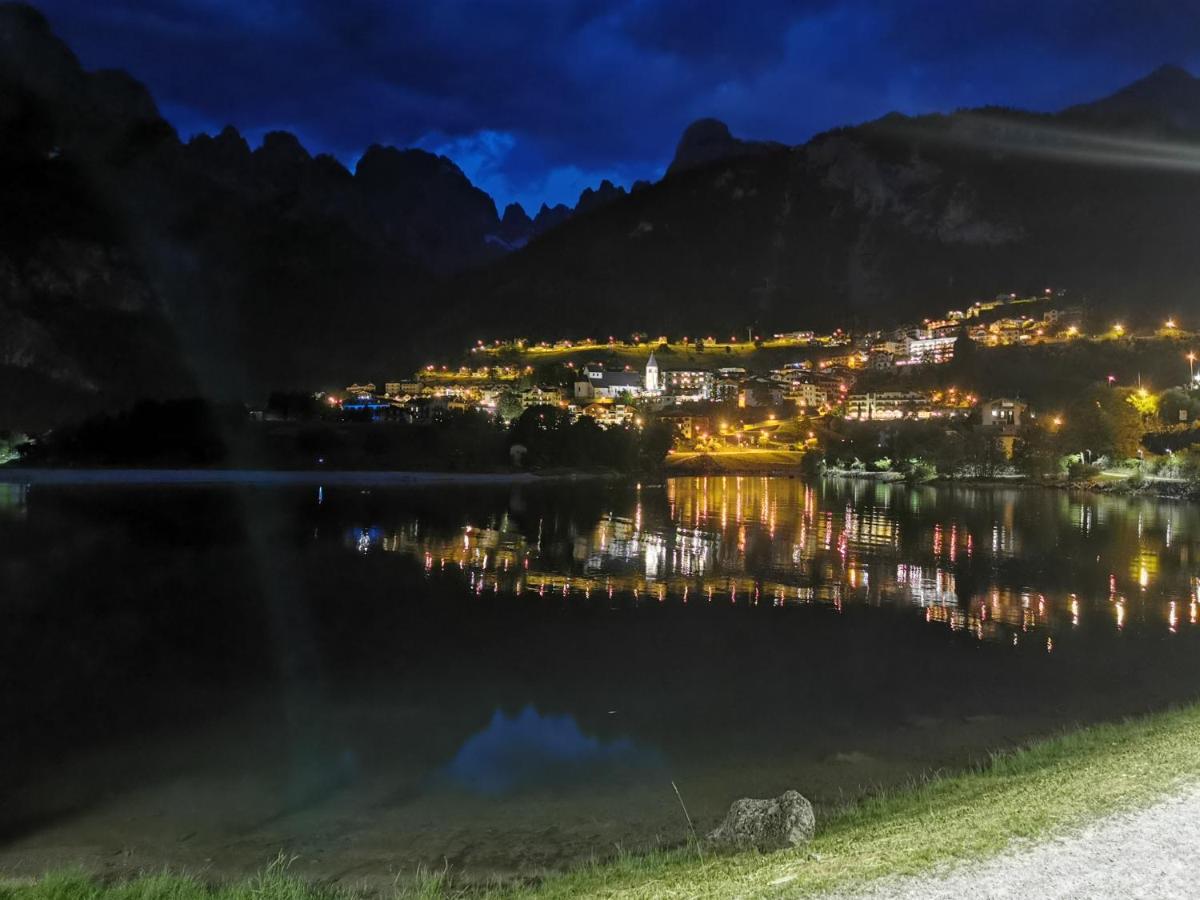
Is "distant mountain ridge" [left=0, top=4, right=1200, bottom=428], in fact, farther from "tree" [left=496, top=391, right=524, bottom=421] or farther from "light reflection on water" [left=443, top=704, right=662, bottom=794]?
"light reflection on water" [left=443, top=704, right=662, bottom=794]

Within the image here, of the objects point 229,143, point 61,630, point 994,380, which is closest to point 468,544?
point 61,630

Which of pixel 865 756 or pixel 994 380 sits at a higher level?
pixel 994 380

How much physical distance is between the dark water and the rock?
902mm

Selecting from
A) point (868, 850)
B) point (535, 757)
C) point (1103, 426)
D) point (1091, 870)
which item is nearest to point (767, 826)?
point (868, 850)

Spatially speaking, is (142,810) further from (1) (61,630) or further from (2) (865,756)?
(1) (61,630)

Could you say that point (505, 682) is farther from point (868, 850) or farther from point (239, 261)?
point (239, 261)

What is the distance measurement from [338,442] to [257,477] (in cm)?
1657

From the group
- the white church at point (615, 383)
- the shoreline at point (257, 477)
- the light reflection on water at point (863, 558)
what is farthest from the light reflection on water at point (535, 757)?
the white church at point (615, 383)

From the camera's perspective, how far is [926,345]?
155 meters

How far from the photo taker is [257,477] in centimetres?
6256

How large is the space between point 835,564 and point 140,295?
12740 cm

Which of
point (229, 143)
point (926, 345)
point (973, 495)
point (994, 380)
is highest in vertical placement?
point (229, 143)

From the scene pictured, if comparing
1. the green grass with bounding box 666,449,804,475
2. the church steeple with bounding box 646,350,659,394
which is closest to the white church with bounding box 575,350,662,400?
the church steeple with bounding box 646,350,659,394

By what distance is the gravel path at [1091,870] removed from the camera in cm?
440
